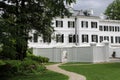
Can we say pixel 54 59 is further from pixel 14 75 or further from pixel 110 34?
pixel 110 34

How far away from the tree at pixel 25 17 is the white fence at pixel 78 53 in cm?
1568

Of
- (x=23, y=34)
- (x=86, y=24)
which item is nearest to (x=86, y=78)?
(x=23, y=34)

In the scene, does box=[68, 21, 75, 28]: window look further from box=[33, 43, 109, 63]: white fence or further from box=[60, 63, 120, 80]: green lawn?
box=[60, 63, 120, 80]: green lawn

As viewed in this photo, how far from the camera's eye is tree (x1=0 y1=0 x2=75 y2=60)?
21.0m

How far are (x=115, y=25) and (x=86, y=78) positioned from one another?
50999mm

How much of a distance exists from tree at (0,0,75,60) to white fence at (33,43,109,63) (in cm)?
1568

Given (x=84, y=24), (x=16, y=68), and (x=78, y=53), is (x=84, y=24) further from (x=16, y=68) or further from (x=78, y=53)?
(x=16, y=68)

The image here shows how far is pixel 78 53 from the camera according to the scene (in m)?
42.6

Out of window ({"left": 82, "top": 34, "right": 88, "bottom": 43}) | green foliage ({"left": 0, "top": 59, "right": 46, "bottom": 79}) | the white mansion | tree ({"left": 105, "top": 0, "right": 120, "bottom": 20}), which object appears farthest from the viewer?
tree ({"left": 105, "top": 0, "right": 120, "bottom": 20})

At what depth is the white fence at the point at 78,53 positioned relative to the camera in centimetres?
4028

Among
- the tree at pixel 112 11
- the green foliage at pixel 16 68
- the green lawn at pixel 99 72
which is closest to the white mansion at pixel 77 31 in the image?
the tree at pixel 112 11

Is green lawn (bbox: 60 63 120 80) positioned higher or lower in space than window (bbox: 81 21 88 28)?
lower

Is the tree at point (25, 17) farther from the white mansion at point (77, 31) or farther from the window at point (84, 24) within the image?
the window at point (84, 24)

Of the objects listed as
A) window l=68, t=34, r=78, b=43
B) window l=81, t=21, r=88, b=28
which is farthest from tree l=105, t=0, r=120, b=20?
window l=68, t=34, r=78, b=43
